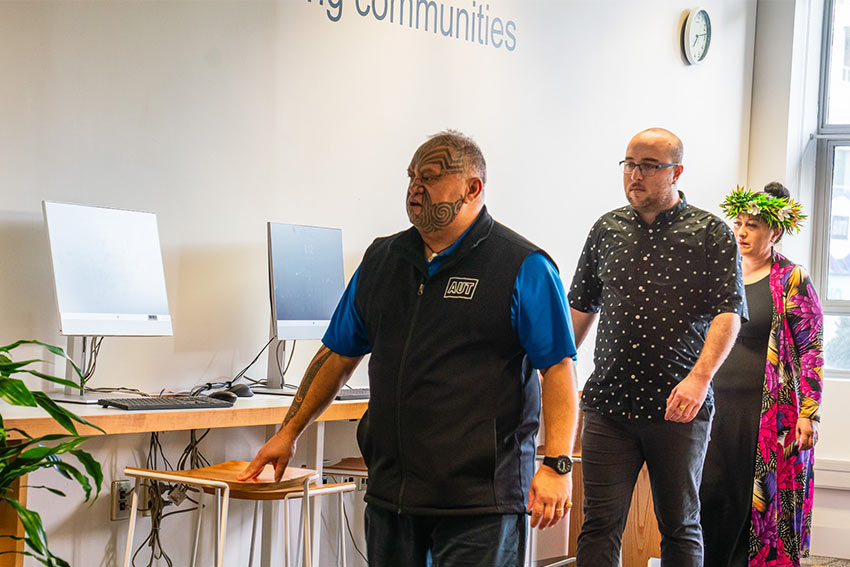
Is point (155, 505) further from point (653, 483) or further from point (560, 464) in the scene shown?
point (560, 464)

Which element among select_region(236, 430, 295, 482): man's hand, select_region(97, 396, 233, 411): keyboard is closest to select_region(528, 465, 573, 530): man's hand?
select_region(236, 430, 295, 482): man's hand

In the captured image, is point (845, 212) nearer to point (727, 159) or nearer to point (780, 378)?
point (727, 159)

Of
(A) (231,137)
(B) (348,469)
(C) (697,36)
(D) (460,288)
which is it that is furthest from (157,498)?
(C) (697,36)

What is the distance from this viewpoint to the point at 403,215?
4.31m

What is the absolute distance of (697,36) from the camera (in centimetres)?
598

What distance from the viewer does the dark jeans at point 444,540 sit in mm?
1880

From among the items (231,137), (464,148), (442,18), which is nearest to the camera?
(464,148)

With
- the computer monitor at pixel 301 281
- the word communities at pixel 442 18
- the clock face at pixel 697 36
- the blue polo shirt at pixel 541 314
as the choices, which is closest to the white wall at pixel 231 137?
the word communities at pixel 442 18

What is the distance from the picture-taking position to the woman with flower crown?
379cm

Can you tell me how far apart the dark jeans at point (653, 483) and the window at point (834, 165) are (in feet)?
12.6

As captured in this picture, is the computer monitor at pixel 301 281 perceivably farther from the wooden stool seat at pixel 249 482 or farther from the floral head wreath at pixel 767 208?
the floral head wreath at pixel 767 208

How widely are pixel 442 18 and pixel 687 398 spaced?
7.83 feet

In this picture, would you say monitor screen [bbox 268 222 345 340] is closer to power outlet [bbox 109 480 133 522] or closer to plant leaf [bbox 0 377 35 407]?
power outlet [bbox 109 480 133 522]

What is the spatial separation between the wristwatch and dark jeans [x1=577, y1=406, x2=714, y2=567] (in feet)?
3.36
